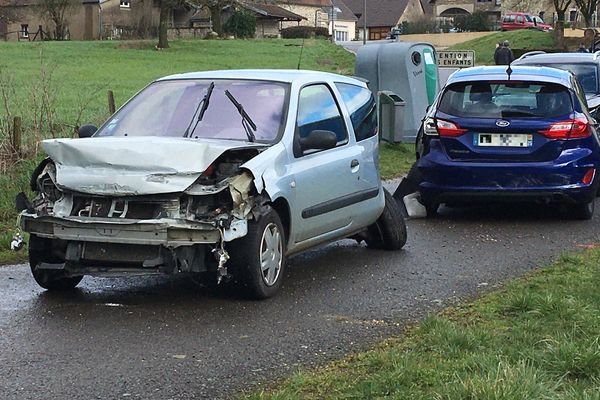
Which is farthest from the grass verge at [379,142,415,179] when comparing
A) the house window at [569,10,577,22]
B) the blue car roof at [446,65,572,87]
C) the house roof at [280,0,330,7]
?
the house roof at [280,0,330,7]

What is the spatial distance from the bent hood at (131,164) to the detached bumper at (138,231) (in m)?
0.21

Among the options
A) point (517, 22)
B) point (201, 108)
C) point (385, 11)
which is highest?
A: point (385, 11)

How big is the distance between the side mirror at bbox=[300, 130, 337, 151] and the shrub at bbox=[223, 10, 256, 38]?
72863 mm

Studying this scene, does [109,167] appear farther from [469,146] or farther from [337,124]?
[469,146]

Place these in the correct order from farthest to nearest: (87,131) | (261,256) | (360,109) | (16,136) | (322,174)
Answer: (16,136)
(360,109)
(87,131)
(322,174)
(261,256)

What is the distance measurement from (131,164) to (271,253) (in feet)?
3.89

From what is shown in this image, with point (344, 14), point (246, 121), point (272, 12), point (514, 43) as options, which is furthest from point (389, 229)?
point (344, 14)

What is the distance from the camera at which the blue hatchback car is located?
10.6 meters

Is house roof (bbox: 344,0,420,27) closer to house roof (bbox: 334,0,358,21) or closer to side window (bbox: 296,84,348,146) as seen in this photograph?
house roof (bbox: 334,0,358,21)

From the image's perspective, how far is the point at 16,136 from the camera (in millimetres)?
12656

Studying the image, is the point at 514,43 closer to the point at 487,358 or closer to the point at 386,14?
the point at 487,358

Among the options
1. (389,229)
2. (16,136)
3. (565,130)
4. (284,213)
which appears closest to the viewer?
(284,213)

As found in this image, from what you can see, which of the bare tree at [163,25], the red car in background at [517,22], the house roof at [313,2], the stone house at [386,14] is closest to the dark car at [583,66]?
the bare tree at [163,25]

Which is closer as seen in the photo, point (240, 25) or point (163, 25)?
point (163, 25)
